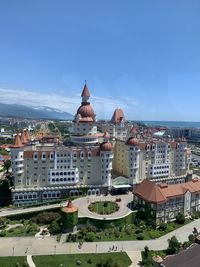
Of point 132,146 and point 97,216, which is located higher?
point 132,146

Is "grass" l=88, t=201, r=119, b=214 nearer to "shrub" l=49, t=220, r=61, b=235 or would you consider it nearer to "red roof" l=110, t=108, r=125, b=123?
"shrub" l=49, t=220, r=61, b=235

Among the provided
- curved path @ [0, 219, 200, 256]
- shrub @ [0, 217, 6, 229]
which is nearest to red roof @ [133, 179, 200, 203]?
curved path @ [0, 219, 200, 256]

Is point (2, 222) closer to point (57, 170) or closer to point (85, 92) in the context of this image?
point (57, 170)

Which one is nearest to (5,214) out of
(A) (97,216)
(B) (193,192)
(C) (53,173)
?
(C) (53,173)

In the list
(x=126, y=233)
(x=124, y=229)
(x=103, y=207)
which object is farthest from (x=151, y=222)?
(x=103, y=207)

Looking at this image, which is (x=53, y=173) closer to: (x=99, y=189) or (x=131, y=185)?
(x=99, y=189)

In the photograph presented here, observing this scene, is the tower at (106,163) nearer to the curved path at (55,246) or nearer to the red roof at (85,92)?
the red roof at (85,92)
